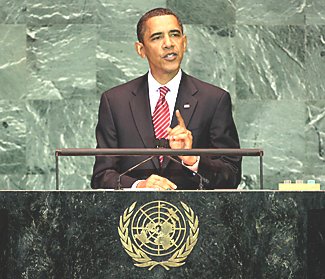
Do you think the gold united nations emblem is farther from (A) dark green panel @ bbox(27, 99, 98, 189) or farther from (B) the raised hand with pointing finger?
(A) dark green panel @ bbox(27, 99, 98, 189)

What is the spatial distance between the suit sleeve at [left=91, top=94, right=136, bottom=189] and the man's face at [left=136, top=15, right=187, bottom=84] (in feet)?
1.15

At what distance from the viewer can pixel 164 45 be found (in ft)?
18.6

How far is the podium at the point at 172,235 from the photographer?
4480mm

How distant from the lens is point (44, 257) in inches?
177

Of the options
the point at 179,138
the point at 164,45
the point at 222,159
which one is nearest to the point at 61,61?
the point at 164,45

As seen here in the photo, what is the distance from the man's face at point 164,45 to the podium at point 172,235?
1.34 metres

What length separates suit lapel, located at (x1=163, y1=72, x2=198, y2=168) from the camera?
5621mm

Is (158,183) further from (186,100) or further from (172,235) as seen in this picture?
(186,100)

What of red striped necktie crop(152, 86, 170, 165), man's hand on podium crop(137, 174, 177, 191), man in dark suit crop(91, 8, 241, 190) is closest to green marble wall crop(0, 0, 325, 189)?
man in dark suit crop(91, 8, 241, 190)

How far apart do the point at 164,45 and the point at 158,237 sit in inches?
59.9

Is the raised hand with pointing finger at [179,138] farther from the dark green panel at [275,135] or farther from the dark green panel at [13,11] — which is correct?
the dark green panel at [13,11]

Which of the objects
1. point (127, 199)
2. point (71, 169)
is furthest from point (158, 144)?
point (71, 169)

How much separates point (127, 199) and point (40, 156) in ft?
10.1

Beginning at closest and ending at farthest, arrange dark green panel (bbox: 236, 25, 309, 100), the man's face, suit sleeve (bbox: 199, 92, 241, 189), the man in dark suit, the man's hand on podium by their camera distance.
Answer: the man's hand on podium, suit sleeve (bbox: 199, 92, 241, 189), the man in dark suit, the man's face, dark green panel (bbox: 236, 25, 309, 100)
